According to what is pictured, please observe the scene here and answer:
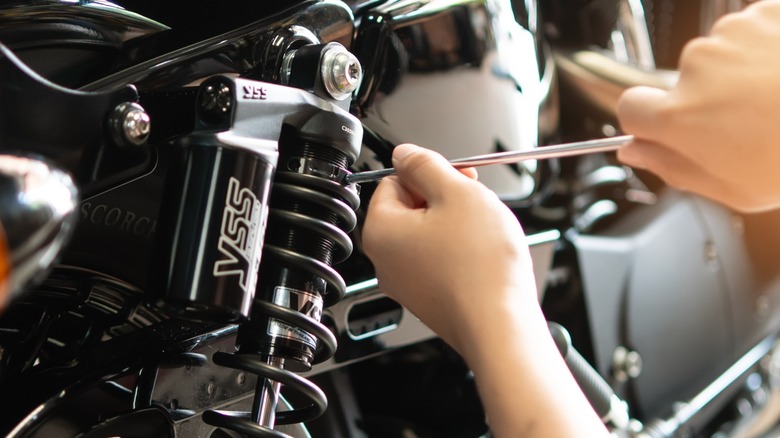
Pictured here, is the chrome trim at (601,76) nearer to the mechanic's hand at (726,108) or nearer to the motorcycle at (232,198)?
the motorcycle at (232,198)

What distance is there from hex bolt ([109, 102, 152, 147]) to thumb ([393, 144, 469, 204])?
165mm

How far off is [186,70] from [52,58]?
8cm

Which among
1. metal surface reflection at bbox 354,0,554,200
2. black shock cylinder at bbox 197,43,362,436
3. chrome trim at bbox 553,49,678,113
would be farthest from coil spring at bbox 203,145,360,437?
chrome trim at bbox 553,49,678,113

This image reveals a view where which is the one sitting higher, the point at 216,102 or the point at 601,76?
the point at 601,76

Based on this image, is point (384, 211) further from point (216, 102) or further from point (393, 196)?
point (216, 102)

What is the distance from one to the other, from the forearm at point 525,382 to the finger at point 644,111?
17cm

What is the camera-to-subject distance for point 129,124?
0.43 meters

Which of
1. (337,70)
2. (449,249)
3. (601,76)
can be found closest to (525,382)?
(449,249)

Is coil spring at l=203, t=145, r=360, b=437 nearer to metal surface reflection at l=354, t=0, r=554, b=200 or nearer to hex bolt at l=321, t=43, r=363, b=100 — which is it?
hex bolt at l=321, t=43, r=363, b=100

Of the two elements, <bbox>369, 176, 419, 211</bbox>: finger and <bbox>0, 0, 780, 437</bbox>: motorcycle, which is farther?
<bbox>369, 176, 419, 211</bbox>: finger

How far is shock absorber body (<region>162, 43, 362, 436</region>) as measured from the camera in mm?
408

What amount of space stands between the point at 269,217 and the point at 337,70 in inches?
3.8

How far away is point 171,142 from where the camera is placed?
47cm

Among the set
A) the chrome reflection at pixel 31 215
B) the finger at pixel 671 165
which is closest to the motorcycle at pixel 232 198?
the chrome reflection at pixel 31 215
